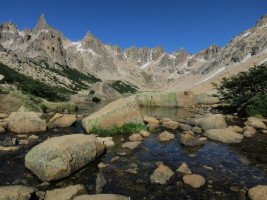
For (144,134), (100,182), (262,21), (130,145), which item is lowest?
(100,182)

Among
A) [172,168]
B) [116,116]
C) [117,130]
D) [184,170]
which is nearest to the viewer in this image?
[184,170]

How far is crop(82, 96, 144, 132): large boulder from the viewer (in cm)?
1828

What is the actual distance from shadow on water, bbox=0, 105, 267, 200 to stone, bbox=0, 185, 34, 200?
120cm

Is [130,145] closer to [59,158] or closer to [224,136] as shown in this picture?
[59,158]

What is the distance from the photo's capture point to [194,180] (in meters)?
9.10

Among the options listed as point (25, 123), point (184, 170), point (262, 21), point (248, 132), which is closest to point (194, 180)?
point (184, 170)

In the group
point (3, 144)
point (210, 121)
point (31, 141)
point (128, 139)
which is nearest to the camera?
point (3, 144)

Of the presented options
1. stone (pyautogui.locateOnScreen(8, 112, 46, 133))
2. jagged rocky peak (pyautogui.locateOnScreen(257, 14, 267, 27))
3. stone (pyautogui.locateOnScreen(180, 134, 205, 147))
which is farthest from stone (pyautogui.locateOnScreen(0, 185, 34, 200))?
jagged rocky peak (pyautogui.locateOnScreen(257, 14, 267, 27))

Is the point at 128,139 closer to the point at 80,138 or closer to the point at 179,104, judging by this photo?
the point at 80,138

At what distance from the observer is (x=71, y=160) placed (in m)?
9.83

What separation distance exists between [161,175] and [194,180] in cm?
142

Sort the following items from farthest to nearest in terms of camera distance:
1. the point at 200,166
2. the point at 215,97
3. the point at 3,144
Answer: the point at 215,97, the point at 3,144, the point at 200,166

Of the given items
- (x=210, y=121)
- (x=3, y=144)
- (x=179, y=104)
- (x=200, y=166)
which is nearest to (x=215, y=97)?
(x=179, y=104)

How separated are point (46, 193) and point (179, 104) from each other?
131 feet
